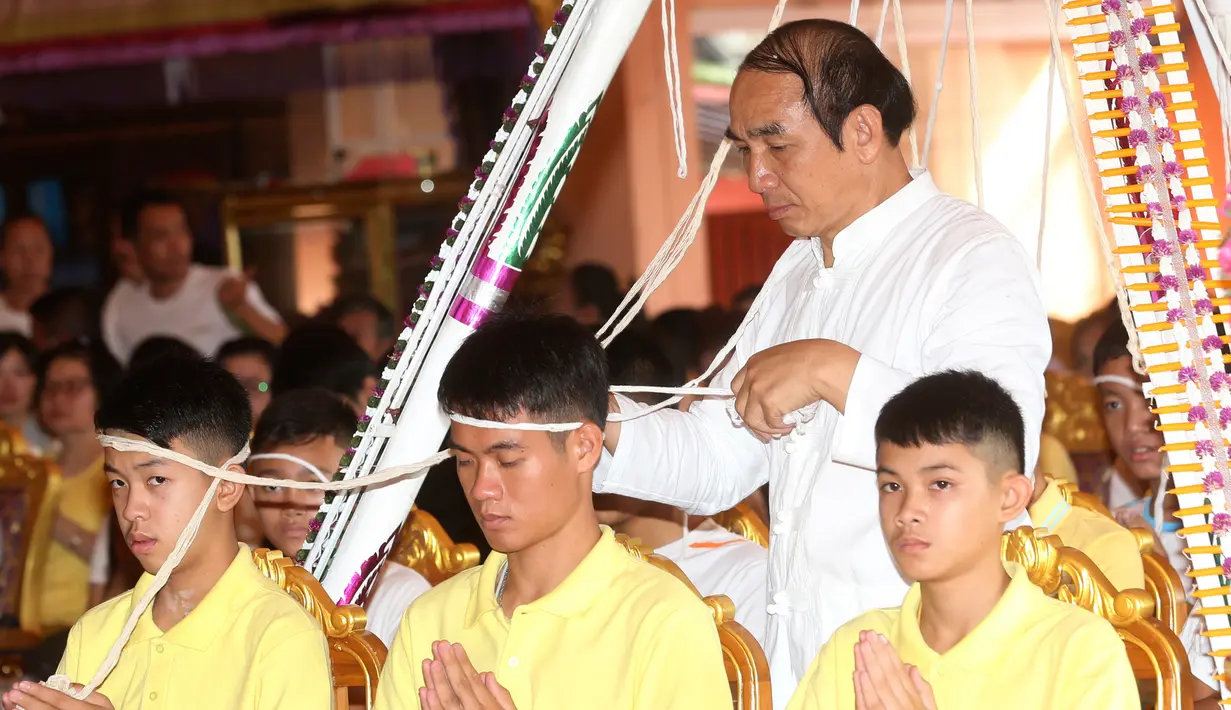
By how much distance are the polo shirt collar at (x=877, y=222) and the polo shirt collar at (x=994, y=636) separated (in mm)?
537

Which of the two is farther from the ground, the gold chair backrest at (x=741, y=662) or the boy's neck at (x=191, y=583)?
the boy's neck at (x=191, y=583)

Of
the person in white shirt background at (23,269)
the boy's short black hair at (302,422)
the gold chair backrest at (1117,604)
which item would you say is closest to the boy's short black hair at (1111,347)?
the gold chair backrest at (1117,604)

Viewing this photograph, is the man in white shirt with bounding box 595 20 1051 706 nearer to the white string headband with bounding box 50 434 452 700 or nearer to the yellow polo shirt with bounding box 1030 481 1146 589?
the white string headband with bounding box 50 434 452 700

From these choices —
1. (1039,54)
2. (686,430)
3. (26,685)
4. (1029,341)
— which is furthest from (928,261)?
(1039,54)

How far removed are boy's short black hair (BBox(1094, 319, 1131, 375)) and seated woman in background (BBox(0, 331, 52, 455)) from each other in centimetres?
328

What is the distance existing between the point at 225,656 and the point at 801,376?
846 mm

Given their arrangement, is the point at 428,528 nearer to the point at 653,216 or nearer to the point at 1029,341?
the point at 1029,341

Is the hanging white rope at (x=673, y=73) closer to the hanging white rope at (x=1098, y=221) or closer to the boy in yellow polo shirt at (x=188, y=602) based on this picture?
the hanging white rope at (x=1098, y=221)

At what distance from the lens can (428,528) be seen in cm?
280

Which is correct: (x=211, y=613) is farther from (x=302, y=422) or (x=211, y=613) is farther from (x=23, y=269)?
(x=23, y=269)

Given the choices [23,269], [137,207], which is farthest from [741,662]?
[23,269]

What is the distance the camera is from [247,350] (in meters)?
4.65

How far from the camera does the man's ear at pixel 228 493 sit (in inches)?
89.3

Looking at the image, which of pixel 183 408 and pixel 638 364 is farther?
pixel 638 364
